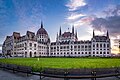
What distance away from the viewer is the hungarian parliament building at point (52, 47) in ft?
452

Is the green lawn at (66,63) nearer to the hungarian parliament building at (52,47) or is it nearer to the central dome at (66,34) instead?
the hungarian parliament building at (52,47)

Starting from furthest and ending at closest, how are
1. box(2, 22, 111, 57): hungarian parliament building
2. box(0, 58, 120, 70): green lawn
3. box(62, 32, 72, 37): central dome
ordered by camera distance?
Answer: box(62, 32, 72, 37): central dome
box(2, 22, 111, 57): hungarian parliament building
box(0, 58, 120, 70): green lawn

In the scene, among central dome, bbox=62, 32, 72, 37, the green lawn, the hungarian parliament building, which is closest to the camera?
the green lawn

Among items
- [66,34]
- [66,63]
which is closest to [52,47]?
[66,34]

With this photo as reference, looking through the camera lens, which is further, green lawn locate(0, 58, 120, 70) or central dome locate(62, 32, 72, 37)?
central dome locate(62, 32, 72, 37)

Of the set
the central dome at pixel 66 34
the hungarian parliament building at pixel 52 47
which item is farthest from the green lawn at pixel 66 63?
the central dome at pixel 66 34

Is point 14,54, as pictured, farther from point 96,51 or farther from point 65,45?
point 96,51

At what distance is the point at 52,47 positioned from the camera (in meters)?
158

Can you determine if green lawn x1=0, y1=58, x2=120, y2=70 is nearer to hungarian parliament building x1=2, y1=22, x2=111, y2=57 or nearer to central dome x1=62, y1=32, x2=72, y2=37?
hungarian parliament building x1=2, y1=22, x2=111, y2=57

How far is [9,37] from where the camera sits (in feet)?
522

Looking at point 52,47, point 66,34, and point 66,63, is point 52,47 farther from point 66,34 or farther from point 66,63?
point 66,63

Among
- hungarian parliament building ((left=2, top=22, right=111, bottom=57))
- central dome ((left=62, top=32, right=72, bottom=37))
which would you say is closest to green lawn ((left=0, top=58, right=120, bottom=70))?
hungarian parliament building ((left=2, top=22, right=111, bottom=57))

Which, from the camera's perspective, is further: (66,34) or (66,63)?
(66,34)

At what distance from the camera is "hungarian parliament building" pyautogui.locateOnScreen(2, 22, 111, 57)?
Result: 137762 millimetres
